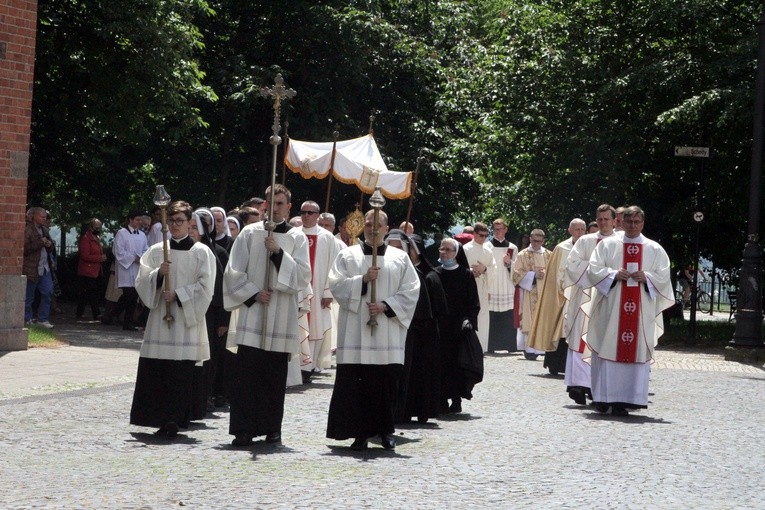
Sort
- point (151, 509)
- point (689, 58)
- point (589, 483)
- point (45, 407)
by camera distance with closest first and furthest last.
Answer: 1. point (151, 509)
2. point (589, 483)
3. point (45, 407)
4. point (689, 58)

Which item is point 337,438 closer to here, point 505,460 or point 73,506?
point 505,460

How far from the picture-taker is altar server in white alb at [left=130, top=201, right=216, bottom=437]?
10.7 metres

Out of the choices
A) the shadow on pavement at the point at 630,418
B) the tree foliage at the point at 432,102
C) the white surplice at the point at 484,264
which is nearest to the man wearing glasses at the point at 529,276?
the white surplice at the point at 484,264

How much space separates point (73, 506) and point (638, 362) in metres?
7.54

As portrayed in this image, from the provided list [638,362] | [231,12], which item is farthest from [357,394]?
[231,12]

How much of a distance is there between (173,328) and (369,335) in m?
1.60

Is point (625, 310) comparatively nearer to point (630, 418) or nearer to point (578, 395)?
point (578, 395)

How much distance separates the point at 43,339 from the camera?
18.5m

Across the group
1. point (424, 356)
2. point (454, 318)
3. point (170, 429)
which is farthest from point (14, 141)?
point (170, 429)

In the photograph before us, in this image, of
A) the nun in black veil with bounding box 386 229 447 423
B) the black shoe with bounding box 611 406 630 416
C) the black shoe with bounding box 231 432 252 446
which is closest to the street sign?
the black shoe with bounding box 611 406 630 416

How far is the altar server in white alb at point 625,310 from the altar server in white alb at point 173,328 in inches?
178

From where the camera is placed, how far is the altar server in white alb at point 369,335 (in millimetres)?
10414

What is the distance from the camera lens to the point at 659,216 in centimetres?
2866

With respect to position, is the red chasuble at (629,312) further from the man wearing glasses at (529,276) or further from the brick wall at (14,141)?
the brick wall at (14,141)
